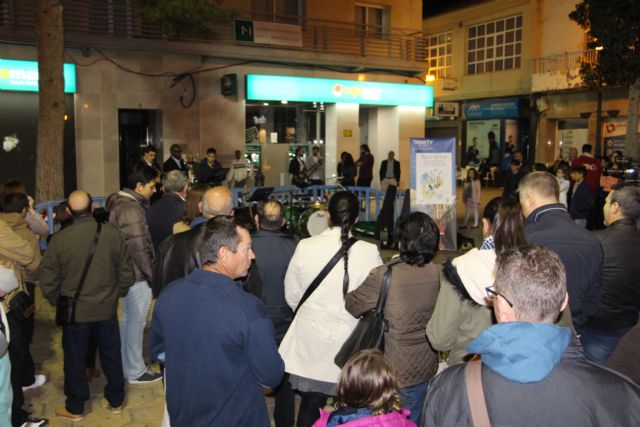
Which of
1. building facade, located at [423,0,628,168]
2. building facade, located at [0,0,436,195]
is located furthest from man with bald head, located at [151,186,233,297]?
building facade, located at [423,0,628,168]

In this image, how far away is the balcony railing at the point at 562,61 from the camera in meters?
27.8

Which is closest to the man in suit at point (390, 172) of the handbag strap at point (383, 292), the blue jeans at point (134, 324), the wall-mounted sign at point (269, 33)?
the wall-mounted sign at point (269, 33)

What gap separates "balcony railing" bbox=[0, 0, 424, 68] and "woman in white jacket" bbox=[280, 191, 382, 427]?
505 inches

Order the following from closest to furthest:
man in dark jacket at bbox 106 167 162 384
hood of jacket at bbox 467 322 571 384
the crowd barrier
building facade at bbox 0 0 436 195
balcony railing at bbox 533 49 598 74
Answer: hood of jacket at bbox 467 322 571 384, man in dark jacket at bbox 106 167 162 384, the crowd barrier, building facade at bbox 0 0 436 195, balcony railing at bbox 533 49 598 74

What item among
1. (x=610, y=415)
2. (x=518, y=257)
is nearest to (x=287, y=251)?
(x=518, y=257)

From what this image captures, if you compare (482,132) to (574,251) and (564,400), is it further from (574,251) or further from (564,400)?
(564,400)

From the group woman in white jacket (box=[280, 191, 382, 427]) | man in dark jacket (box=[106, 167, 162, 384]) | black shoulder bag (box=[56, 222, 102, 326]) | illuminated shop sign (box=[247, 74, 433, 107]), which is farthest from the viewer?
illuminated shop sign (box=[247, 74, 433, 107])

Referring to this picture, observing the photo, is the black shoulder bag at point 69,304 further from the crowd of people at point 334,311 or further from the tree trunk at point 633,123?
the tree trunk at point 633,123

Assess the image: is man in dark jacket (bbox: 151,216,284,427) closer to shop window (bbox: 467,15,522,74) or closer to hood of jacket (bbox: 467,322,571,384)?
hood of jacket (bbox: 467,322,571,384)

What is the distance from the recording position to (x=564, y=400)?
70.8 inches

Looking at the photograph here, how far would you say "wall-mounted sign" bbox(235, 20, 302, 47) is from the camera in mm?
17750

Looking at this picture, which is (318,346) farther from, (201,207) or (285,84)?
(285,84)

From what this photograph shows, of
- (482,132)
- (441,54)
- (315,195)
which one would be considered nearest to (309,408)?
(315,195)

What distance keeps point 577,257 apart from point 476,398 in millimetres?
2462
